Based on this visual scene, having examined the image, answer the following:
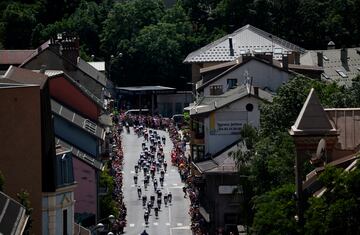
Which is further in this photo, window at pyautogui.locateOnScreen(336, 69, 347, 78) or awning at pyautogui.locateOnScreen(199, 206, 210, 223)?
window at pyautogui.locateOnScreen(336, 69, 347, 78)

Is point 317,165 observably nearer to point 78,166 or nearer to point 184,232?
point 78,166

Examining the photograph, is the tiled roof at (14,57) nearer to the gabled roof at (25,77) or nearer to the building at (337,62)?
the building at (337,62)

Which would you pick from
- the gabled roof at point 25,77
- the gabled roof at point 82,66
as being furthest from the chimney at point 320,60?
the gabled roof at point 25,77

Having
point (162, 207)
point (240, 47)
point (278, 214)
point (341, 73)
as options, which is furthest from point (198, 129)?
point (278, 214)

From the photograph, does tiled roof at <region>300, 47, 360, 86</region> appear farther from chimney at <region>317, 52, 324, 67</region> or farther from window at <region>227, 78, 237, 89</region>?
window at <region>227, 78, 237, 89</region>

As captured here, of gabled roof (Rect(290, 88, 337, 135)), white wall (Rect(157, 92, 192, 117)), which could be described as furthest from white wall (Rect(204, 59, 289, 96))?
white wall (Rect(157, 92, 192, 117))

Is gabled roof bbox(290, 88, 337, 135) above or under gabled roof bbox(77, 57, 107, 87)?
under

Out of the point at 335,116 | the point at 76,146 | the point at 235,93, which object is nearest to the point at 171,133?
the point at 235,93
